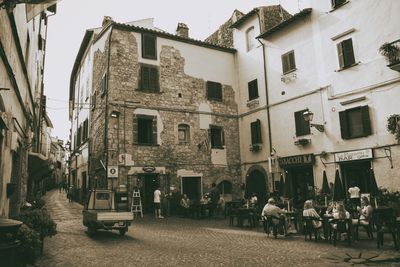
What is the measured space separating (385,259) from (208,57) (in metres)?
17.2

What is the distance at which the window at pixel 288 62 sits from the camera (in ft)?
61.3

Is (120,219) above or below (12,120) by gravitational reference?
below

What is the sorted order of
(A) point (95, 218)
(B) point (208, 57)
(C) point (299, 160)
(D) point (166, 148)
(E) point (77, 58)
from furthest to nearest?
(E) point (77, 58) < (B) point (208, 57) < (D) point (166, 148) < (C) point (299, 160) < (A) point (95, 218)

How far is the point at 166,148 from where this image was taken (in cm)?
1911

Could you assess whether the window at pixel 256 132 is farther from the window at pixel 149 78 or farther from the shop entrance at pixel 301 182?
the window at pixel 149 78

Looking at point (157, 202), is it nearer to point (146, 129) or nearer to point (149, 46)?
point (146, 129)

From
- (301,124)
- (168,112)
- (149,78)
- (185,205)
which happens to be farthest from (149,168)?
(301,124)

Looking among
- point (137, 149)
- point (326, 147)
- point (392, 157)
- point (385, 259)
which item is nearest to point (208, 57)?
point (137, 149)

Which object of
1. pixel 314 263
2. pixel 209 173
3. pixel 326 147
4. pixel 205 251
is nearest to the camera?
pixel 314 263

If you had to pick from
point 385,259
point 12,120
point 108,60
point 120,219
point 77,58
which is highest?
point 77,58

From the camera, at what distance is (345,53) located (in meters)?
A: 16.0

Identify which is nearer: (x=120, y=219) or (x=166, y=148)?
(x=120, y=219)

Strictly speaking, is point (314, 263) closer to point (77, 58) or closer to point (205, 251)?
point (205, 251)

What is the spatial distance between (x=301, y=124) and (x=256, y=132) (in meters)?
3.55
